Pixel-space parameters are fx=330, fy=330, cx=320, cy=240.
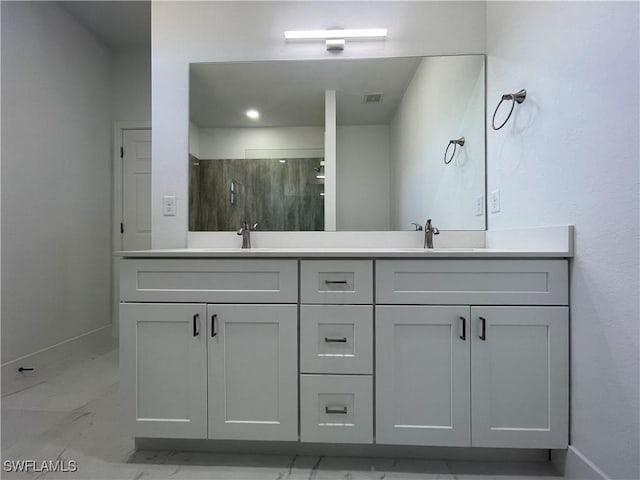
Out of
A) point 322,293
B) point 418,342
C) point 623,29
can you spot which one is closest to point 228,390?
point 322,293

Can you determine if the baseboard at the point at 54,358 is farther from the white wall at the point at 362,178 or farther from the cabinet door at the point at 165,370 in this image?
the white wall at the point at 362,178

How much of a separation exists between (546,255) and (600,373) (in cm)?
40

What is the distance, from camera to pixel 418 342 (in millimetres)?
1225

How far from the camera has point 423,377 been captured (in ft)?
4.00

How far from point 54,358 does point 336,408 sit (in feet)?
7.29

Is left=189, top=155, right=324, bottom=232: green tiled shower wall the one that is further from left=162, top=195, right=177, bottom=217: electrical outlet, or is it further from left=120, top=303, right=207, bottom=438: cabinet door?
left=120, top=303, right=207, bottom=438: cabinet door

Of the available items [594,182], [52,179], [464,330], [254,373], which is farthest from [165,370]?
[52,179]

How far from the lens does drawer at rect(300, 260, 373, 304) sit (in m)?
1.25

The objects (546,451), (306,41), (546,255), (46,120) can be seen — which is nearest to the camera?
(546,255)

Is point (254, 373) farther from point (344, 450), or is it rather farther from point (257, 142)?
point (257, 142)

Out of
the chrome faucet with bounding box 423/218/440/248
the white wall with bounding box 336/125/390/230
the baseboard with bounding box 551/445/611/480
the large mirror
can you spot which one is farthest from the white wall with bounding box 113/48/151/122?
the baseboard with bounding box 551/445/611/480

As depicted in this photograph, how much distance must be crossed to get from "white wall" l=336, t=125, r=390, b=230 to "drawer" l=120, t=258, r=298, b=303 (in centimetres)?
66

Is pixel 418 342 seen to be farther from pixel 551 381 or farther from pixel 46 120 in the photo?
pixel 46 120

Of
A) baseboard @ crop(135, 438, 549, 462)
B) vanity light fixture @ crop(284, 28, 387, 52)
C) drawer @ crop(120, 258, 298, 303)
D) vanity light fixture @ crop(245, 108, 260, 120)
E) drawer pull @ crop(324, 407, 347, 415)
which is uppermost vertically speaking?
vanity light fixture @ crop(284, 28, 387, 52)
